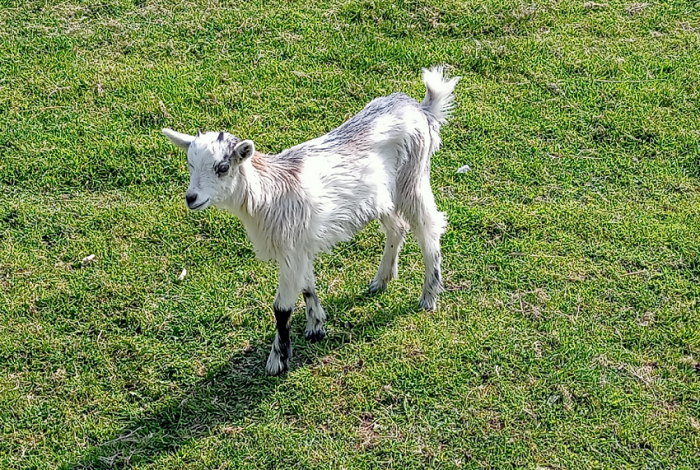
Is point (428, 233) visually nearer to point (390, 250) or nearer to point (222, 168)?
point (390, 250)

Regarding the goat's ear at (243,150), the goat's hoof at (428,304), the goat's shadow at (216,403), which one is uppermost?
the goat's ear at (243,150)

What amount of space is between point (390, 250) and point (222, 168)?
1.80 m

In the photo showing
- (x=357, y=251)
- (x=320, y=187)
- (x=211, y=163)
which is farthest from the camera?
(x=357, y=251)

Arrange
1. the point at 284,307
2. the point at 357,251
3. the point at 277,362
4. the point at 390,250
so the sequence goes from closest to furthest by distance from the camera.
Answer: the point at 284,307 < the point at 277,362 < the point at 390,250 < the point at 357,251

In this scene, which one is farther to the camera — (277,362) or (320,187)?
(277,362)

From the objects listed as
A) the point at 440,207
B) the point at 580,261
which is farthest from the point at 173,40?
the point at 580,261

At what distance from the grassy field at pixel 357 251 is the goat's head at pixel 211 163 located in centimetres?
158

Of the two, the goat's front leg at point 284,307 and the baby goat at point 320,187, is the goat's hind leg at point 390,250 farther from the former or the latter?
the goat's front leg at point 284,307

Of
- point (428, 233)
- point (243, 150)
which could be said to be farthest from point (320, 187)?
point (428, 233)

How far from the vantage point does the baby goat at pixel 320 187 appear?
416cm

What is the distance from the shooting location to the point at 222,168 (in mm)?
4102

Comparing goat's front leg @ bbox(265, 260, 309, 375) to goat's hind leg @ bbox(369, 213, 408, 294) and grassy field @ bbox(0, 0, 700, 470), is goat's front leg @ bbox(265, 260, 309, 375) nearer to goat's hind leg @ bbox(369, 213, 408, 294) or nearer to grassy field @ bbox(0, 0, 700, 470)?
grassy field @ bbox(0, 0, 700, 470)

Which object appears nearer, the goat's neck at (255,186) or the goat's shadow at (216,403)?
the goat's neck at (255,186)

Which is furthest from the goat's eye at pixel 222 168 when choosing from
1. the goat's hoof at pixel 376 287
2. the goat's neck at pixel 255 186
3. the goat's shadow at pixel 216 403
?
the goat's hoof at pixel 376 287
